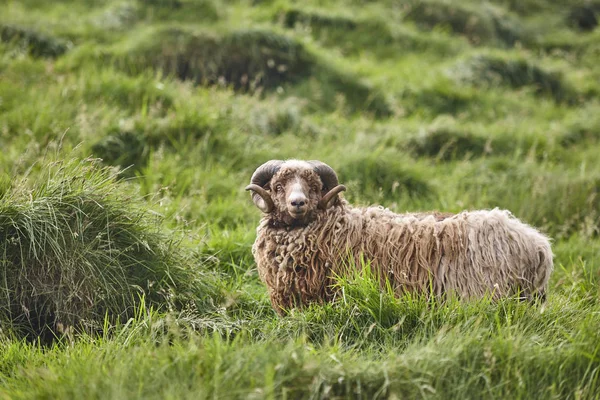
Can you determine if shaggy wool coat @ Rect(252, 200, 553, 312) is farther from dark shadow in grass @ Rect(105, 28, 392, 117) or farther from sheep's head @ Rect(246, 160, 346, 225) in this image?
dark shadow in grass @ Rect(105, 28, 392, 117)

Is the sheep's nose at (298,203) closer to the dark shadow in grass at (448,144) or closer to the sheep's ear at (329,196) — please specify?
the sheep's ear at (329,196)

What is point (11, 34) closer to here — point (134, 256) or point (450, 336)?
point (134, 256)

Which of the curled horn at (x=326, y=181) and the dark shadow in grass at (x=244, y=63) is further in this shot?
the dark shadow in grass at (x=244, y=63)

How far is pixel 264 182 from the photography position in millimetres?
4953

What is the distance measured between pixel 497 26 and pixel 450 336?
38.6 ft

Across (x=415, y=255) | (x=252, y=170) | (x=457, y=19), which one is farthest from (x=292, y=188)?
(x=457, y=19)

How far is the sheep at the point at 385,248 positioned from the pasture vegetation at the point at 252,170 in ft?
0.90

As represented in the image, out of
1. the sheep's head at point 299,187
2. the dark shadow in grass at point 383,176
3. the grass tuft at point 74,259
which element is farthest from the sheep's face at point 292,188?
the dark shadow in grass at point 383,176

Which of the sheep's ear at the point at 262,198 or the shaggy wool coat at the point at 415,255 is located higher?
the sheep's ear at the point at 262,198

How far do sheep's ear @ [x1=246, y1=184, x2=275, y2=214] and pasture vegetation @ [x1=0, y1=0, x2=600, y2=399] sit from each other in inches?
24.0

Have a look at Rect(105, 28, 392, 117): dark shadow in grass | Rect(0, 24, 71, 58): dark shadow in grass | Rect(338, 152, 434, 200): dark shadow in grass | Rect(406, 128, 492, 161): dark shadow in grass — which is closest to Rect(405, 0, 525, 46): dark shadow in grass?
Rect(105, 28, 392, 117): dark shadow in grass

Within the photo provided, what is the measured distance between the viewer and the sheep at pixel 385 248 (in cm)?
449

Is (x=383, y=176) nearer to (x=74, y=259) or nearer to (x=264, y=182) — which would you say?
(x=264, y=182)

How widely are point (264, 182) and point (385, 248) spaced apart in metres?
1.02
